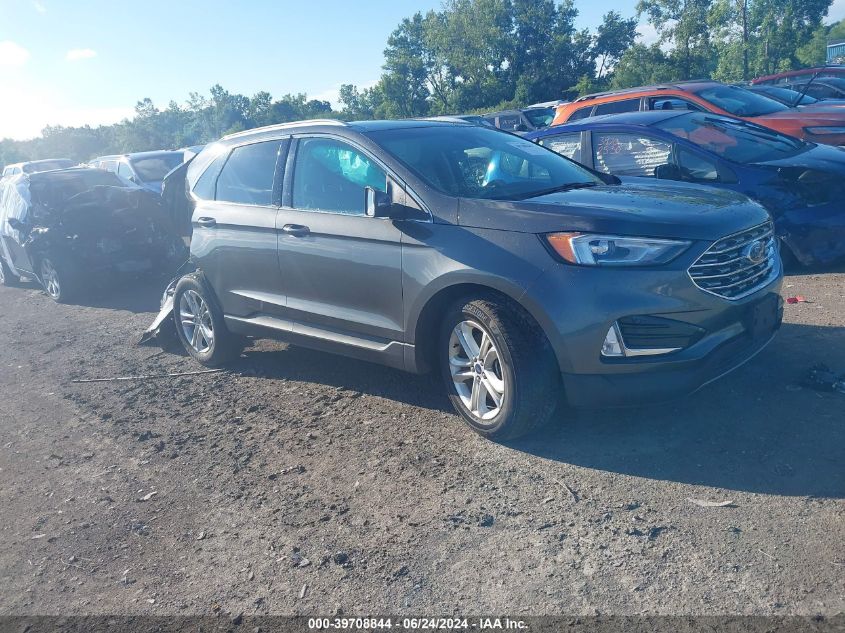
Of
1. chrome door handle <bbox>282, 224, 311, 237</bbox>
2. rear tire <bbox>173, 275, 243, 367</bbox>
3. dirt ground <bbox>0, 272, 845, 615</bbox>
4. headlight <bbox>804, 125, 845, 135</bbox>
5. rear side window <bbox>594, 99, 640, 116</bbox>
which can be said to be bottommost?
dirt ground <bbox>0, 272, 845, 615</bbox>

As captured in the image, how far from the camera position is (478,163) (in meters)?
5.25

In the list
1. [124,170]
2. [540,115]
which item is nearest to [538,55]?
[540,115]

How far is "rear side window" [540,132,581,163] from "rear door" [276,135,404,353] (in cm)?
353

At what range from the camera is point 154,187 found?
15805mm

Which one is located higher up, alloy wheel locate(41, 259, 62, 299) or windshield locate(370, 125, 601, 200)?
windshield locate(370, 125, 601, 200)

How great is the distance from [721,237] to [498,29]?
5292cm

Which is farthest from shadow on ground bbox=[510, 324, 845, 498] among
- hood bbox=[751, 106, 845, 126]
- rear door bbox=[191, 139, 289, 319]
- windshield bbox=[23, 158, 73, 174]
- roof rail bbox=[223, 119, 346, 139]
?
windshield bbox=[23, 158, 73, 174]

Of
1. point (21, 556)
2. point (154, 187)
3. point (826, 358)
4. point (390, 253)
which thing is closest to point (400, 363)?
point (390, 253)

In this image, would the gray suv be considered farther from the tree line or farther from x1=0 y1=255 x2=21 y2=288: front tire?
the tree line

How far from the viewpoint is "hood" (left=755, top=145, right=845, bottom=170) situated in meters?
7.11

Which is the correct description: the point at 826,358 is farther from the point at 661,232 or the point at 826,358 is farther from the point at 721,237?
the point at 661,232

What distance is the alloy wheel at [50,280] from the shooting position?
11.1 meters

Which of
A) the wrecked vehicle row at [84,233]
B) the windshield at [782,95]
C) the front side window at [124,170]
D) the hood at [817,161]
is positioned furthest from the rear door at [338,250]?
the front side window at [124,170]

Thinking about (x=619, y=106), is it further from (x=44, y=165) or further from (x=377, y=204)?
(x=44, y=165)
